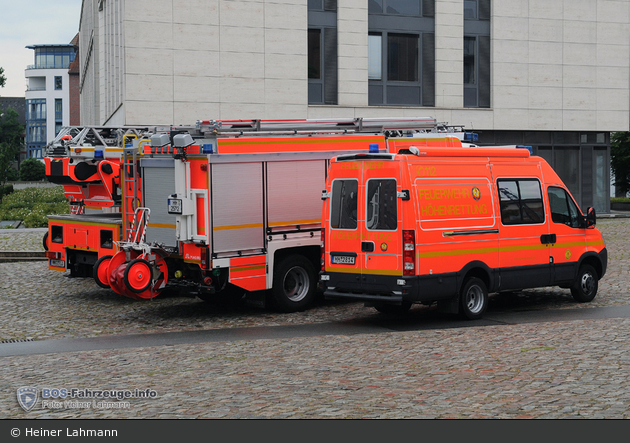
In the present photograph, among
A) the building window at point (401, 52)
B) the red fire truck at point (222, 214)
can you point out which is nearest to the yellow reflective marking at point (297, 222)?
the red fire truck at point (222, 214)

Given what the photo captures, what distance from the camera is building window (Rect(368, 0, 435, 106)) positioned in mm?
33406

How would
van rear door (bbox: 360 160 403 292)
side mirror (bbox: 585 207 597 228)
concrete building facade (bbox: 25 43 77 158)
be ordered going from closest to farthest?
1. van rear door (bbox: 360 160 403 292)
2. side mirror (bbox: 585 207 597 228)
3. concrete building facade (bbox: 25 43 77 158)

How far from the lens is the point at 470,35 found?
34875mm

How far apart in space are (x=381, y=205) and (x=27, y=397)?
542cm

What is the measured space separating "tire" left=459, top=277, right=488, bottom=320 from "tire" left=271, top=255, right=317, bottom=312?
2.50 metres

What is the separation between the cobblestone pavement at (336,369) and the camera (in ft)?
21.7

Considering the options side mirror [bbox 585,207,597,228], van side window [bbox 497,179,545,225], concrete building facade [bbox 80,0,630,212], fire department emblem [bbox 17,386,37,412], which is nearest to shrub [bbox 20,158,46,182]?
concrete building facade [bbox 80,0,630,212]

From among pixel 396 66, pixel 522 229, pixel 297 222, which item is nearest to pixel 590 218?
pixel 522 229

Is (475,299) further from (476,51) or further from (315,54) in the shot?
(476,51)

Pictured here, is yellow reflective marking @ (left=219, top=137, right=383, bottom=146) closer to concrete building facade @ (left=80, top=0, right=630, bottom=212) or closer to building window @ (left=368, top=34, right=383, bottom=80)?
concrete building facade @ (left=80, top=0, right=630, bottom=212)

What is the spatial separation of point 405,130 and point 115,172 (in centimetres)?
523

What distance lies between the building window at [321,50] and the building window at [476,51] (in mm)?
6013

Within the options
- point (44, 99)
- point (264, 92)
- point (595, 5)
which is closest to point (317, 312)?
point (264, 92)
